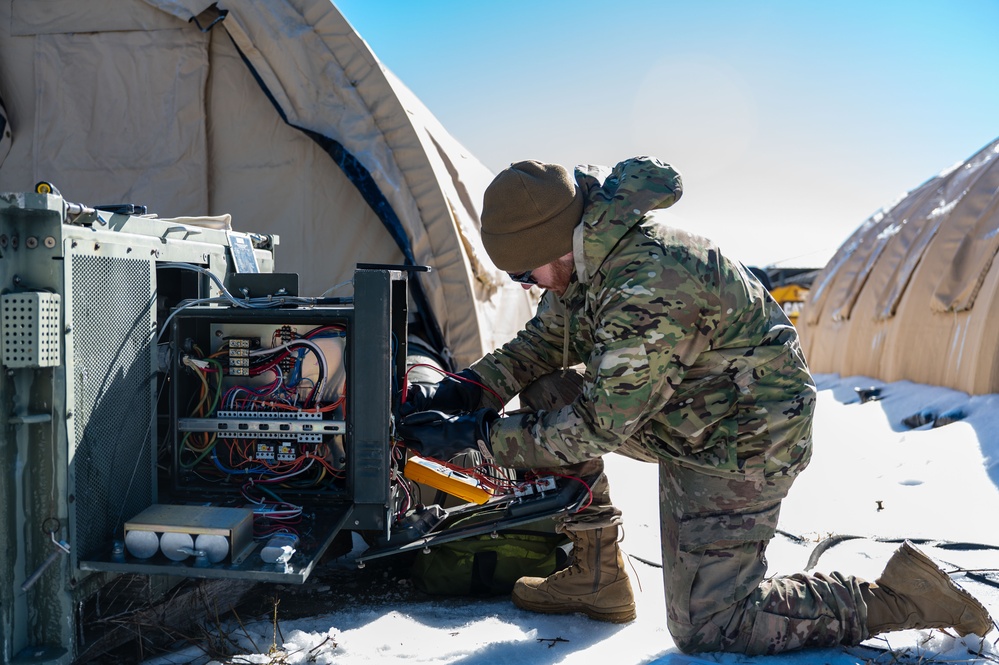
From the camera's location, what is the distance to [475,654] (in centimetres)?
230

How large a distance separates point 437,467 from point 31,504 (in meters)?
1.20

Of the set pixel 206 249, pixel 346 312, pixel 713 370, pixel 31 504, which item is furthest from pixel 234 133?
pixel 713 370

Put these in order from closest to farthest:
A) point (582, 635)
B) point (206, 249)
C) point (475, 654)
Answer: point (475, 654), point (582, 635), point (206, 249)

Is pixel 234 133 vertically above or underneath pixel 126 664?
above

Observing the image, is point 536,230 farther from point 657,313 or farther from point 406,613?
point 406,613

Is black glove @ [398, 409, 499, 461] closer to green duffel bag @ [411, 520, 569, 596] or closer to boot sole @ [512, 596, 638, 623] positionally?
green duffel bag @ [411, 520, 569, 596]

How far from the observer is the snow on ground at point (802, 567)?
2285 millimetres

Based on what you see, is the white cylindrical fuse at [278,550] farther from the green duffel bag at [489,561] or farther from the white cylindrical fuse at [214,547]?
the green duffel bag at [489,561]

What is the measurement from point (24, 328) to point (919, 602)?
2660 millimetres

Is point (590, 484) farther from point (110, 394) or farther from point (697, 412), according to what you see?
point (110, 394)

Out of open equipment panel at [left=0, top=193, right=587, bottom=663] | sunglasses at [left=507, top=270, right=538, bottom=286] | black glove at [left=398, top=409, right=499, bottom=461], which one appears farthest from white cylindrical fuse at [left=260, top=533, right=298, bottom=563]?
sunglasses at [left=507, top=270, right=538, bottom=286]

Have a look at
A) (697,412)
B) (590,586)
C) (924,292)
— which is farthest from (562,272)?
(924,292)

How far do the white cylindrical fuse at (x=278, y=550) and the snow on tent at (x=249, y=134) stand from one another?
2.48 meters

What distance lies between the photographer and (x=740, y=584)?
2.30 meters
